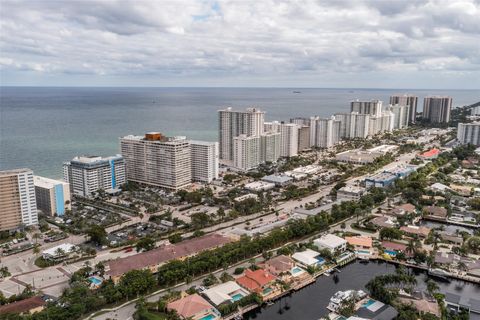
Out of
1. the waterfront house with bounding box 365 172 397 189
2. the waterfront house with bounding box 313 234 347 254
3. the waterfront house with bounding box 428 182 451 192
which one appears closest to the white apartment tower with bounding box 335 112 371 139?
the waterfront house with bounding box 365 172 397 189

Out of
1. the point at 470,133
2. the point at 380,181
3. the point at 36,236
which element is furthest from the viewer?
the point at 470,133

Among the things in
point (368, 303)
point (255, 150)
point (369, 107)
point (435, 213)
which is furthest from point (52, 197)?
point (369, 107)

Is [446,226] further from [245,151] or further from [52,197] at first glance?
[52,197]

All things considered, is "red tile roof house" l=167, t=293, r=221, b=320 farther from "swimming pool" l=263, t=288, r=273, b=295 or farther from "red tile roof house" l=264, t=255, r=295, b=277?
"red tile roof house" l=264, t=255, r=295, b=277

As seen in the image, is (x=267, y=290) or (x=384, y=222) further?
(x=384, y=222)

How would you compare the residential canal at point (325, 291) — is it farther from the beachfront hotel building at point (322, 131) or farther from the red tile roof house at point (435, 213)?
the beachfront hotel building at point (322, 131)

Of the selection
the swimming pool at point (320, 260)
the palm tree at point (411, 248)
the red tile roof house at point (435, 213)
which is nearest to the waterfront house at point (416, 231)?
the palm tree at point (411, 248)
